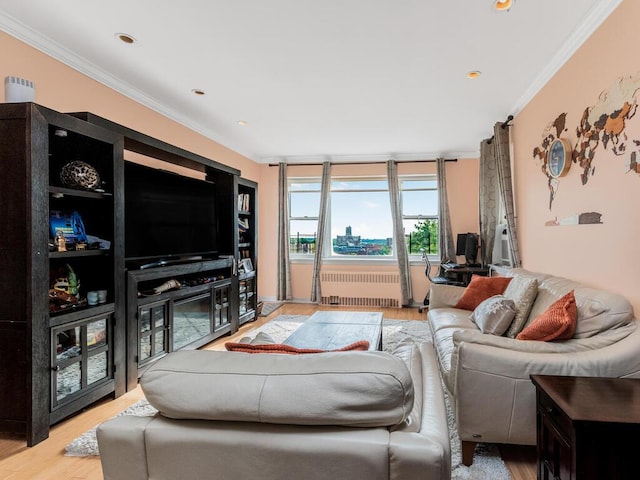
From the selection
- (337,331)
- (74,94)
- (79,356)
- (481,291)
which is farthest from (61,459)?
(481,291)

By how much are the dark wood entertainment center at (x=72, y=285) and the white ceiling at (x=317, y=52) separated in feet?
2.11

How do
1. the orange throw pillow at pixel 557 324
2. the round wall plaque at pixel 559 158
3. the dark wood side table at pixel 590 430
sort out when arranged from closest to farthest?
the dark wood side table at pixel 590 430, the orange throw pillow at pixel 557 324, the round wall plaque at pixel 559 158

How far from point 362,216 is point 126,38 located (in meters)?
4.60

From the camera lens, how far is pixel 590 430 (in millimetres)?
1261

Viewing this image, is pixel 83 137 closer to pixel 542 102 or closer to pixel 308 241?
pixel 542 102

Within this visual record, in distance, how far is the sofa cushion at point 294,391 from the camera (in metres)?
0.90

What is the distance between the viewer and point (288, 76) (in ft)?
10.8

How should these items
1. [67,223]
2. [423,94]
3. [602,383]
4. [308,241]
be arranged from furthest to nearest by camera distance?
1. [308,241]
2. [423,94]
3. [67,223]
4. [602,383]

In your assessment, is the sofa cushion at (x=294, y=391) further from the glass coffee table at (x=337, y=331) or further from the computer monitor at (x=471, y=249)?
the computer monitor at (x=471, y=249)

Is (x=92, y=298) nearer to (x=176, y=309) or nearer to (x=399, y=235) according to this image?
(x=176, y=309)

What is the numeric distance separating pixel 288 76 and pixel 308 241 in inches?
151

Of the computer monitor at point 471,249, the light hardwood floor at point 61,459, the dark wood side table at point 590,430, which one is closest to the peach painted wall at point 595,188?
the dark wood side table at point 590,430

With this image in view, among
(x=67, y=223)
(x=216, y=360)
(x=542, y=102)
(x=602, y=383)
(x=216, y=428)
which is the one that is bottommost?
(x=602, y=383)

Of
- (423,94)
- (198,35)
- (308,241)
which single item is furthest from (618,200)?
(308,241)
